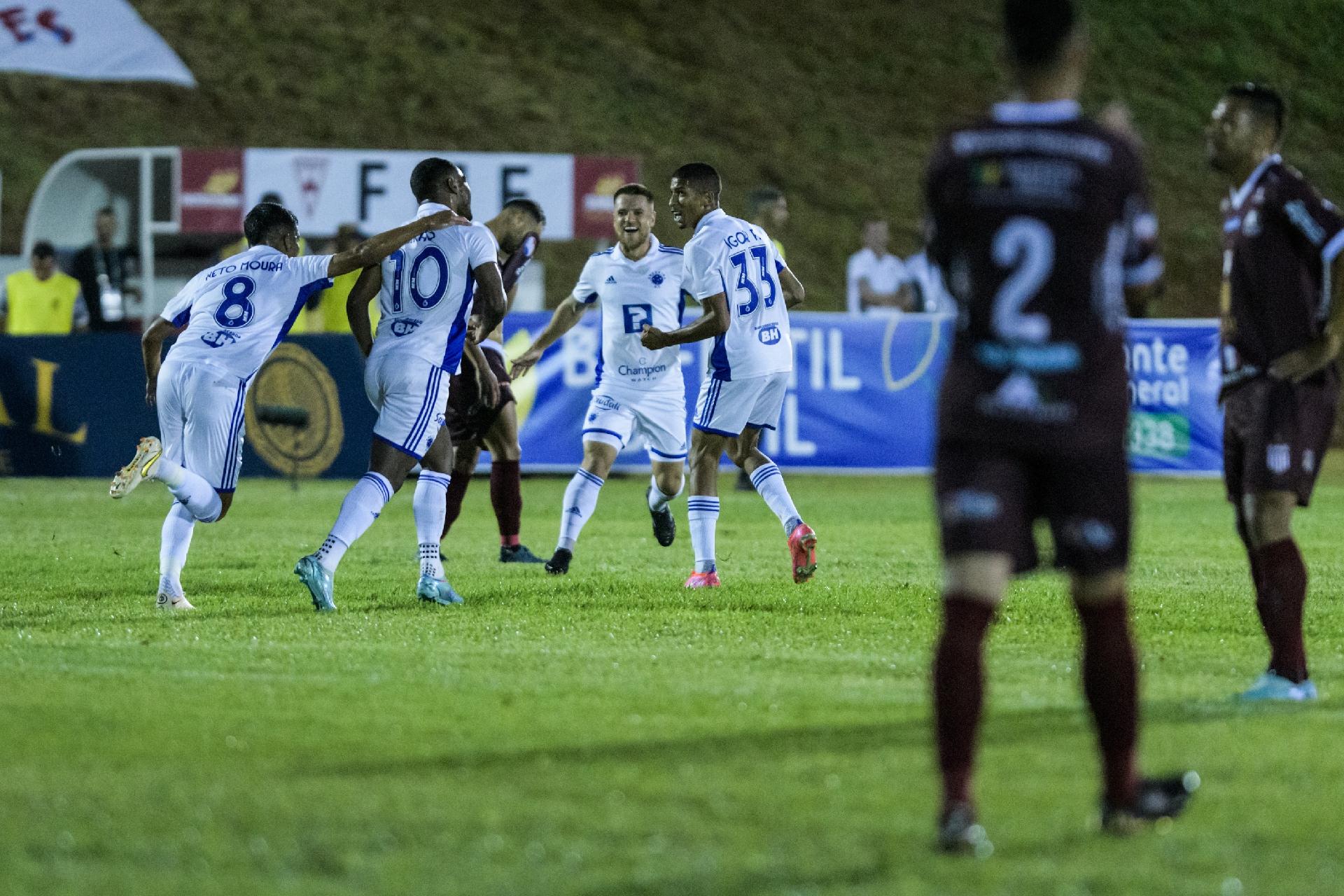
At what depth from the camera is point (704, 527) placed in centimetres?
1003

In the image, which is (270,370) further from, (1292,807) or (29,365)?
(1292,807)

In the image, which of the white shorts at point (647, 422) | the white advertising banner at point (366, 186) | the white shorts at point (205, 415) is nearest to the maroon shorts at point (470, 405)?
the white shorts at point (647, 422)

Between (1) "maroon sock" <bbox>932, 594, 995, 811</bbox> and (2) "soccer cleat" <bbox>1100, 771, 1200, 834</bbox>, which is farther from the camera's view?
(2) "soccer cleat" <bbox>1100, 771, 1200, 834</bbox>

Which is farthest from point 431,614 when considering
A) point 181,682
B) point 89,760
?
point 89,760

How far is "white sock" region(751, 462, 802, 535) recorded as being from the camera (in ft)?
32.7

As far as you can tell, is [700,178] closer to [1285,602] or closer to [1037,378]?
[1285,602]

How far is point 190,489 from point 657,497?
10.5 feet

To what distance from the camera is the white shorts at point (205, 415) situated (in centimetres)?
902

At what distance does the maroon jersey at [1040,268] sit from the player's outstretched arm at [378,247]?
4742mm

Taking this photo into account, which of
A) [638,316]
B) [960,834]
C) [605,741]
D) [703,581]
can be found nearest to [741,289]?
[638,316]

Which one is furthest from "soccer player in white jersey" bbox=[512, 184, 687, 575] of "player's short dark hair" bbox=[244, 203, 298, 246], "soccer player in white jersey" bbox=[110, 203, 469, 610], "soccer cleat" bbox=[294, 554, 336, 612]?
"soccer cleat" bbox=[294, 554, 336, 612]

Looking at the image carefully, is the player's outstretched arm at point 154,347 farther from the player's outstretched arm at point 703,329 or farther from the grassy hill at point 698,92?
the grassy hill at point 698,92

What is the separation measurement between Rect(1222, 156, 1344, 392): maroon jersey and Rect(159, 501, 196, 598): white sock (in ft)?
16.5

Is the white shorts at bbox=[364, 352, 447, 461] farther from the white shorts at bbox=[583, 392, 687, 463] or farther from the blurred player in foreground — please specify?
the blurred player in foreground
